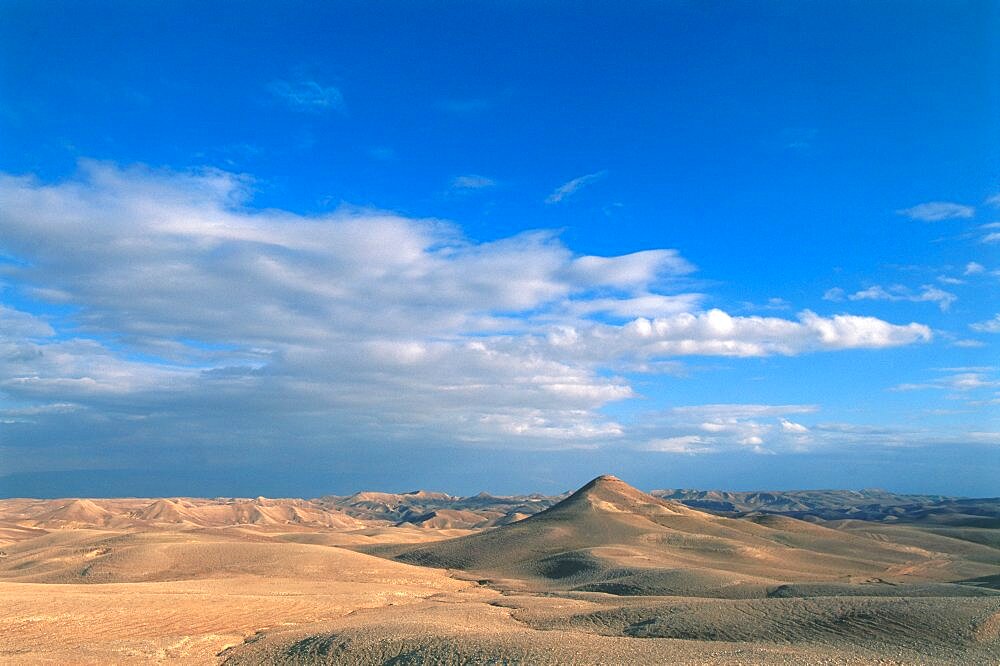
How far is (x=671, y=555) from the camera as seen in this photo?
7638 centimetres

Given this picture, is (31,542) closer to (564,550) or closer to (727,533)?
(564,550)

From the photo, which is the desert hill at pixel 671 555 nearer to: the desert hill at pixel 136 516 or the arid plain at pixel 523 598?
the arid plain at pixel 523 598

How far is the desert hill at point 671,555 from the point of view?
55.3 metres

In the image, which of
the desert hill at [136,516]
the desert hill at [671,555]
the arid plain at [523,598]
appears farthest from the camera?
the desert hill at [136,516]

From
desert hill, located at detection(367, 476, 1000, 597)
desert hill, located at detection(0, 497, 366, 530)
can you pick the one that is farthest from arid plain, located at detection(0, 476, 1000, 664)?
desert hill, located at detection(0, 497, 366, 530)

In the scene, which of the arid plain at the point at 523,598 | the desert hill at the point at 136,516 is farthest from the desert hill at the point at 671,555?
the desert hill at the point at 136,516

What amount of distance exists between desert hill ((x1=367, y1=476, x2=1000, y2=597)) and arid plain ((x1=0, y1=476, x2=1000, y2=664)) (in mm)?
390

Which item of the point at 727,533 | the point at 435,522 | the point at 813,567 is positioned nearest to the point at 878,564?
the point at 813,567

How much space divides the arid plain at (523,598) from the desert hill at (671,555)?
390 mm

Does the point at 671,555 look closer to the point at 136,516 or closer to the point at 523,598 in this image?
the point at 523,598

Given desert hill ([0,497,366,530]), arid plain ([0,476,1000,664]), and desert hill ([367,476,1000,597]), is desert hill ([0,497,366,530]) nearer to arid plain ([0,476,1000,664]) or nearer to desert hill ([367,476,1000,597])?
arid plain ([0,476,1000,664])

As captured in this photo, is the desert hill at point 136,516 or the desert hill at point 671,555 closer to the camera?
the desert hill at point 671,555

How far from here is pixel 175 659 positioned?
2666 cm

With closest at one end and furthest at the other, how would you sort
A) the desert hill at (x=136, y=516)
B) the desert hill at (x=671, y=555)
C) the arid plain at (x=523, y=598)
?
1. the arid plain at (x=523, y=598)
2. the desert hill at (x=671, y=555)
3. the desert hill at (x=136, y=516)
